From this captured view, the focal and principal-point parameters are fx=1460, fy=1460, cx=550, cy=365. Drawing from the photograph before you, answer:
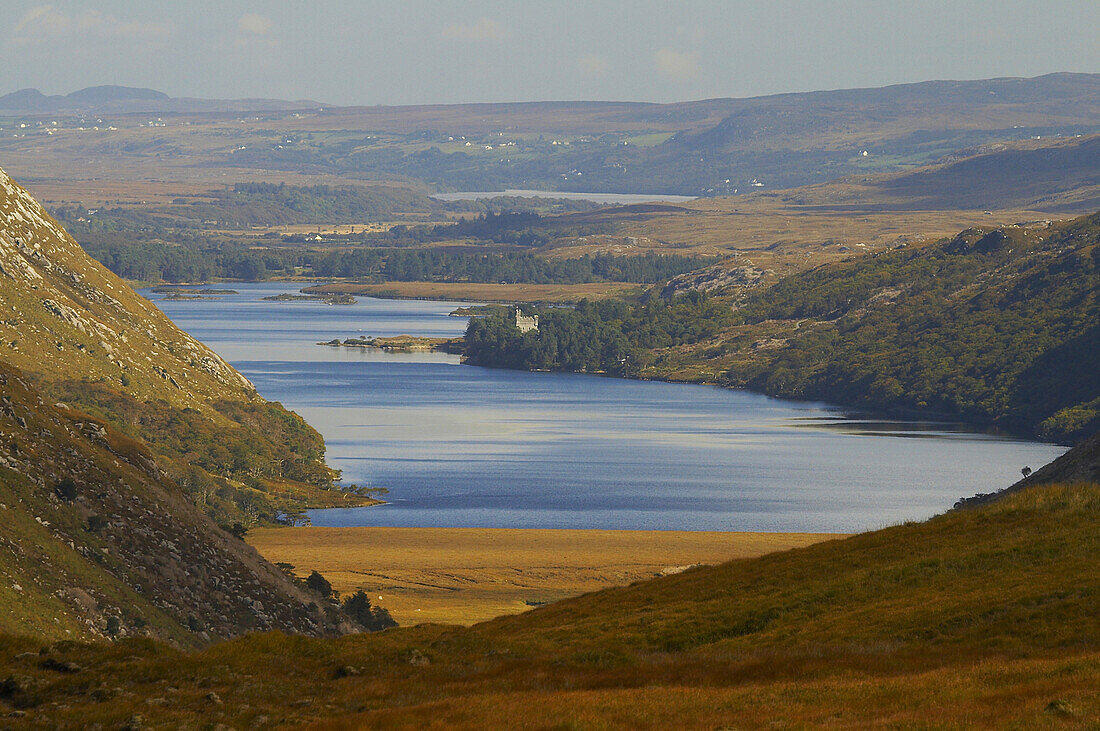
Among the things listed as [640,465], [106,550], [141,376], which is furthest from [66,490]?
[640,465]

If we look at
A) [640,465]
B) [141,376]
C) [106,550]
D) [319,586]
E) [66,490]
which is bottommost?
[640,465]

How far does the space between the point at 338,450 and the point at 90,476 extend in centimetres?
9587

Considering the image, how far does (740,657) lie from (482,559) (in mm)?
60935

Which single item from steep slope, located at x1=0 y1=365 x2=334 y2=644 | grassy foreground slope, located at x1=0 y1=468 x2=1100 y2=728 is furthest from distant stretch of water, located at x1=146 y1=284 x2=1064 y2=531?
grassy foreground slope, located at x1=0 y1=468 x2=1100 y2=728

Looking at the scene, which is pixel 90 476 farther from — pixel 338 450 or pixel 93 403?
pixel 338 450

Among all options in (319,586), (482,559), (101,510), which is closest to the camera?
(101,510)

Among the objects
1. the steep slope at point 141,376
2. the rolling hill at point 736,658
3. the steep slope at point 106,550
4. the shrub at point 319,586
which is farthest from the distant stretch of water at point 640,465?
the rolling hill at point 736,658

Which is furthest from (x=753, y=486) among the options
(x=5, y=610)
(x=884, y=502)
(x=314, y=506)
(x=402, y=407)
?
(x=5, y=610)

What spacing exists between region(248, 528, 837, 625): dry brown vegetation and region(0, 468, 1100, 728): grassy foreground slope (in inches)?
1300

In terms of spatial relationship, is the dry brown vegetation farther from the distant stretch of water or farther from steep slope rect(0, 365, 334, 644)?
steep slope rect(0, 365, 334, 644)

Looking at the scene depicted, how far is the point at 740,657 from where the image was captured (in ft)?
87.0

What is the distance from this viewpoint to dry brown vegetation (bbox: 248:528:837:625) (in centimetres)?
7231

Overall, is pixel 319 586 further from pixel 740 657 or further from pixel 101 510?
pixel 740 657

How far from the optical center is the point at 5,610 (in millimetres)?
35781
